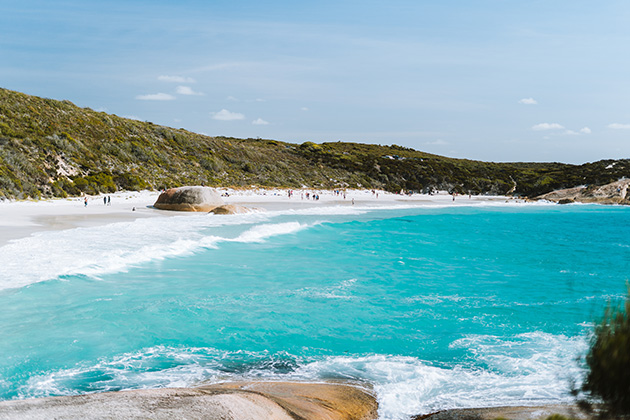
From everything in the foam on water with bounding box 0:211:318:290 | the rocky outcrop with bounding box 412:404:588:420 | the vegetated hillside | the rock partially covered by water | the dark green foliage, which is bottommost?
the rocky outcrop with bounding box 412:404:588:420

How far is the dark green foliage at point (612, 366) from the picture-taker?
2.68m

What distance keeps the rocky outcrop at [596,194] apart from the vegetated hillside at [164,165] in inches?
220

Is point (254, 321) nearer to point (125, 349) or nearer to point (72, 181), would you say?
point (125, 349)

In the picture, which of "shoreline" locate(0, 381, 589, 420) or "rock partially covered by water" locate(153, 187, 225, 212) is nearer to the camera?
"shoreline" locate(0, 381, 589, 420)

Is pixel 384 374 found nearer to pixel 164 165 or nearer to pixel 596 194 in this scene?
pixel 164 165

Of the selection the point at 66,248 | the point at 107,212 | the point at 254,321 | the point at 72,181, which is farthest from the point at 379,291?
the point at 72,181

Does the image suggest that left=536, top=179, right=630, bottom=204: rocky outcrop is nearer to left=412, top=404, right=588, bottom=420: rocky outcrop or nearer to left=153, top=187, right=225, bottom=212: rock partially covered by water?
left=153, top=187, right=225, bottom=212: rock partially covered by water

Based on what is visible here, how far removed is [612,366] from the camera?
9.03 feet

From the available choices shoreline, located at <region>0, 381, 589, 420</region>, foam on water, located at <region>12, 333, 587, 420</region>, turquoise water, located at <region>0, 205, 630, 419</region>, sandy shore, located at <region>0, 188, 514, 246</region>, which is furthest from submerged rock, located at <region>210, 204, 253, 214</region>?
shoreline, located at <region>0, 381, 589, 420</region>

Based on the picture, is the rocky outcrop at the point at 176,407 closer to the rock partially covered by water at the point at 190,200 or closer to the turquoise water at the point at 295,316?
the turquoise water at the point at 295,316

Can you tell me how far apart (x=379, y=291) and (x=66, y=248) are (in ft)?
34.4

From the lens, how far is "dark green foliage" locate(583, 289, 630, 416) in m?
2.68

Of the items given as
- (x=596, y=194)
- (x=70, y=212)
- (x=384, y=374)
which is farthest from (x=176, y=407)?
(x=596, y=194)

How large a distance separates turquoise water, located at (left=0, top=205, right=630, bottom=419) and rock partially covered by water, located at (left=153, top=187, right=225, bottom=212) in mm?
12248
